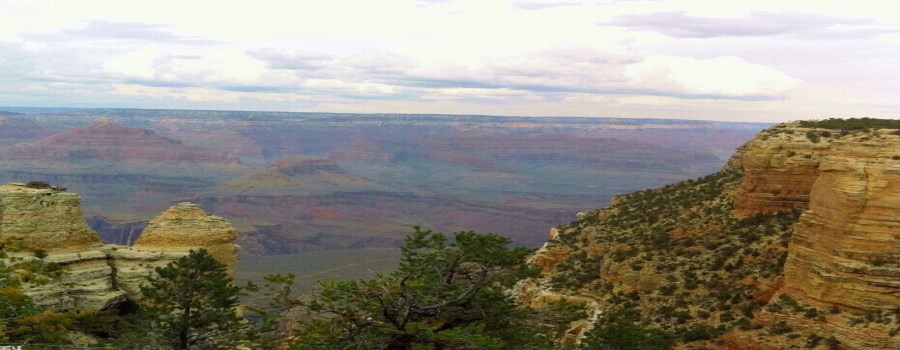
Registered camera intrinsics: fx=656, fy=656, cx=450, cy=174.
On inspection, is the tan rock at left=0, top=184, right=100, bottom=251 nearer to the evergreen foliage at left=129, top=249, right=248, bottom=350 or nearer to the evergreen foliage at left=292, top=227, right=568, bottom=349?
the evergreen foliage at left=129, top=249, right=248, bottom=350

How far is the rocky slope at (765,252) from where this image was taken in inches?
1034

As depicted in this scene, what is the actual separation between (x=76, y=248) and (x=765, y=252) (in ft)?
112

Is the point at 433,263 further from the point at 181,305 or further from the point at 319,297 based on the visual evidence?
the point at 181,305

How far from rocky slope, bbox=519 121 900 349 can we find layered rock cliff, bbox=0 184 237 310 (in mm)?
19479

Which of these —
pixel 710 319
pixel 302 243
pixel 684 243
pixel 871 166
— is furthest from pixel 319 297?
pixel 302 243

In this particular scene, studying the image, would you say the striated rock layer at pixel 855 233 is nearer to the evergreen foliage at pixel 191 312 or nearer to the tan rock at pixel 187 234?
the evergreen foliage at pixel 191 312

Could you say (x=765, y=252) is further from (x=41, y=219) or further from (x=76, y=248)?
(x=41, y=219)

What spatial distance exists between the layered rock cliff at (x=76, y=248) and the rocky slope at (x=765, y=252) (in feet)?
63.9

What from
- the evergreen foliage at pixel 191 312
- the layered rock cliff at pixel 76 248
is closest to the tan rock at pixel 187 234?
the layered rock cliff at pixel 76 248

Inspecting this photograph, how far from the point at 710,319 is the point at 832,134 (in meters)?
13.8

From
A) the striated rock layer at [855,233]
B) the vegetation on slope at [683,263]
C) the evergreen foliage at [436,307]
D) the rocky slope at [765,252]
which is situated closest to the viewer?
Result: the evergreen foliage at [436,307]

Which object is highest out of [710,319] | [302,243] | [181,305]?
[181,305]

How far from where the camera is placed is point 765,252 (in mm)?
33438

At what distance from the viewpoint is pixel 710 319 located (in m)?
31.0
